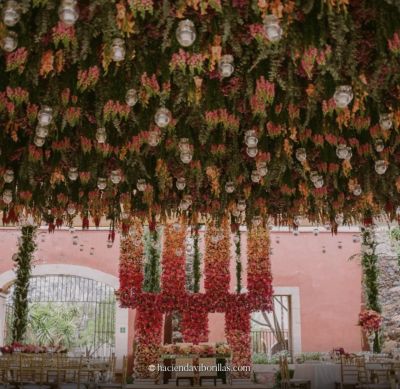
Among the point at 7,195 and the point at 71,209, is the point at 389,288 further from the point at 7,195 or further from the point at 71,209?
the point at 7,195

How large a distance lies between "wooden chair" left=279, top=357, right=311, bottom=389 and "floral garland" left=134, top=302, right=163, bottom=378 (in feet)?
10.7

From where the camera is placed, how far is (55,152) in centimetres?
569

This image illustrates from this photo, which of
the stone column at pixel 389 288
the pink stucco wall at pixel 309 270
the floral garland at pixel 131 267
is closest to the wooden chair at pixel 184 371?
the floral garland at pixel 131 267

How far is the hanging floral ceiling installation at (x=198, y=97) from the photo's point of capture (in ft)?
10.9

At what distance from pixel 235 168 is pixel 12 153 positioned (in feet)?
8.03

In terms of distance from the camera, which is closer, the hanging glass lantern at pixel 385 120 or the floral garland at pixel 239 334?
the hanging glass lantern at pixel 385 120

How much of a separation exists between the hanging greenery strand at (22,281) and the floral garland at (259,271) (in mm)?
4759

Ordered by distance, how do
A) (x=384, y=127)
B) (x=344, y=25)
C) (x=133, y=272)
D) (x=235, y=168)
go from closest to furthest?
(x=344, y=25) < (x=384, y=127) < (x=235, y=168) < (x=133, y=272)

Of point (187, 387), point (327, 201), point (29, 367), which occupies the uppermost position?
point (327, 201)

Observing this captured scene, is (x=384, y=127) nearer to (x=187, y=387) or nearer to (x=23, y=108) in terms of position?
(x=23, y=108)

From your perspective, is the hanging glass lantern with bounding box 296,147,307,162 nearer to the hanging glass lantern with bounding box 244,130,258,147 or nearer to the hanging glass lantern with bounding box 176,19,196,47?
the hanging glass lantern with bounding box 244,130,258,147

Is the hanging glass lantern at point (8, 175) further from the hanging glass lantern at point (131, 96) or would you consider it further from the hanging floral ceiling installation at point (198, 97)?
the hanging glass lantern at point (131, 96)

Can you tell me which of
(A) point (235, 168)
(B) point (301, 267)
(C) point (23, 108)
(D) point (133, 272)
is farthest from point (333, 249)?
(C) point (23, 108)

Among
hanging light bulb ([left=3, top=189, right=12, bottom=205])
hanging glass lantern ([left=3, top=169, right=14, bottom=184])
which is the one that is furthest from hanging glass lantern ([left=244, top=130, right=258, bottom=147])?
hanging light bulb ([left=3, top=189, right=12, bottom=205])
